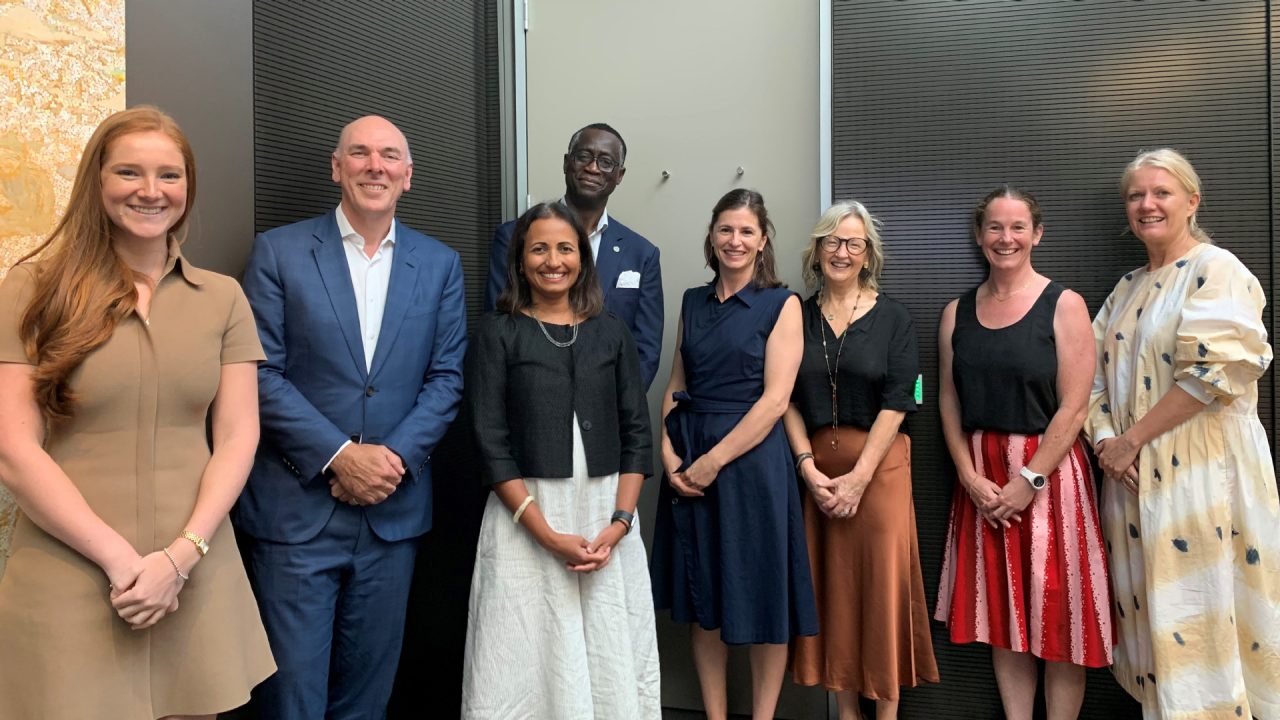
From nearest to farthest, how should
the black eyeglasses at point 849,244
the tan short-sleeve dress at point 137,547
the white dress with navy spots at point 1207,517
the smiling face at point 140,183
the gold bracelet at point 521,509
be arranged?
the tan short-sleeve dress at point 137,547 → the smiling face at point 140,183 → the gold bracelet at point 521,509 → the white dress with navy spots at point 1207,517 → the black eyeglasses at point 849,244

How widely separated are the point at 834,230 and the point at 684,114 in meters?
0.96

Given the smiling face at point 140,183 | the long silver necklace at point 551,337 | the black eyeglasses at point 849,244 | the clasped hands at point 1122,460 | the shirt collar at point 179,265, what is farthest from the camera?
the black eyeglasses at point 849,244

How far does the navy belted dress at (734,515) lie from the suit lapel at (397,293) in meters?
1.00

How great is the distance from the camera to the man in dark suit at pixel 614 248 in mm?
2992

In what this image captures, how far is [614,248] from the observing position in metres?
3.04

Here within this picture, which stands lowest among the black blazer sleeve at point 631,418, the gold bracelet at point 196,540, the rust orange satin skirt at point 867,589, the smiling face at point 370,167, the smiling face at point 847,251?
the rust orange satin skirt at point 867,589

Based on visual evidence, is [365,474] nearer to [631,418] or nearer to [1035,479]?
[631,418]

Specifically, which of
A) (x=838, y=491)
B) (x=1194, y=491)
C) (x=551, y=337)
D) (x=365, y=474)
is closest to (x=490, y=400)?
(x=551, y=337)

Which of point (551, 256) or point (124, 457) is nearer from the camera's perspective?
point (124, 457)

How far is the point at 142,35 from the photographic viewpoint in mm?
1944

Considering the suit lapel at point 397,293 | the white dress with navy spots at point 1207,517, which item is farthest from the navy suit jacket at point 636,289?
the white dress with navy spots at point 1207,517

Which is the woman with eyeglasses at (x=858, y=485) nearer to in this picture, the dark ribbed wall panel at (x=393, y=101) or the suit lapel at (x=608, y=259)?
the suit lapel at (x=608, y=259)

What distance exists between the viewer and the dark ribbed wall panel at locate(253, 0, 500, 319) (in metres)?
2.38

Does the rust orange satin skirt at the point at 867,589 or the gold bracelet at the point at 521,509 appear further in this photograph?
the rust orange satin skirt at the point at 867,589
